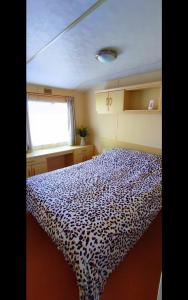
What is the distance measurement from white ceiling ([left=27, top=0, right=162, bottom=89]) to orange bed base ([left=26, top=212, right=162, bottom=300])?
2228mm

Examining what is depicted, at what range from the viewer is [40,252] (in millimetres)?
1769

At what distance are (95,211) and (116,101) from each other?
2.22m

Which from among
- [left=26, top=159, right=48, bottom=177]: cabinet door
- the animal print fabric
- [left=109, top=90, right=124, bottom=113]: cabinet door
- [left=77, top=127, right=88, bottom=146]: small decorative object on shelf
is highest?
[left=109, top=90, right=124, bottom=113]: cabinet door

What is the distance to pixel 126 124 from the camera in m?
3.34

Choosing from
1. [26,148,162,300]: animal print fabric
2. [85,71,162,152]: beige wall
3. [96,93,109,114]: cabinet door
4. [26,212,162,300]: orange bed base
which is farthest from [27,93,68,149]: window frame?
[26,212,162,300]: orange bed base

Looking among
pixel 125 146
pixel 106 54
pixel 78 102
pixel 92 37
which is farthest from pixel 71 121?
pixel 92 37

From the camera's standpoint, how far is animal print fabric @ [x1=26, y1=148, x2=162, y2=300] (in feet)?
3.91

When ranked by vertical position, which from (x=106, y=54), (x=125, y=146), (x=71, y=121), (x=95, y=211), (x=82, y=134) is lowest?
(x=95, y=211)

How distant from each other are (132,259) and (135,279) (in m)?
0.19

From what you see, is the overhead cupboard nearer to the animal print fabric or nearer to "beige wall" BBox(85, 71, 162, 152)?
"beige wall" BBox(85, 71, 162, 152)

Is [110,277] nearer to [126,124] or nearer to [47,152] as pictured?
[47,152]
